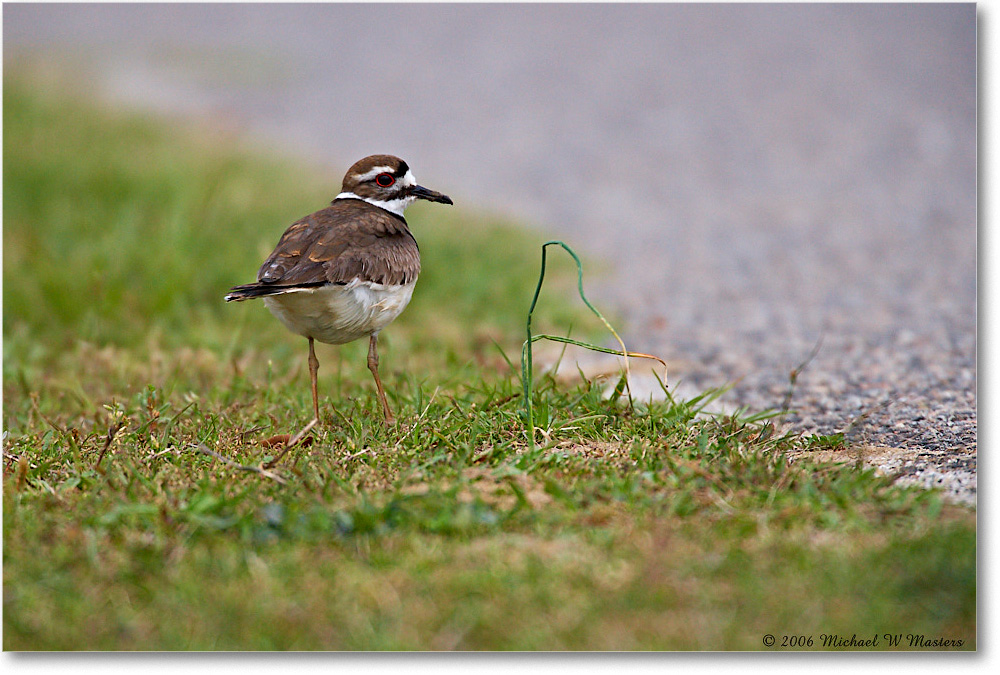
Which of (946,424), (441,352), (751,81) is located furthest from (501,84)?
(946,424)

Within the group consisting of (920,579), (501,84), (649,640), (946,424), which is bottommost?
(649,640)

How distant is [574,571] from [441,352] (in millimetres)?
3244

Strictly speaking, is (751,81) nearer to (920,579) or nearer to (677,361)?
(677,361)

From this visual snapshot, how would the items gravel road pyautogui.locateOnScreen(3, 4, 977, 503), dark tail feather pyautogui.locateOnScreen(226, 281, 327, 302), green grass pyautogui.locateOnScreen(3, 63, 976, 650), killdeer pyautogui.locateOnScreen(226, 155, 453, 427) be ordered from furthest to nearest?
gravel road pyautogui.locateOnScreen(3, 4, 977, 503)
killdeer pyautogui.locateOnScreen(226, 155, 453, 427)
dark tail feather pyautogui.locateOnScreen(226, 281, 327, 302)
green grass pyautogui.locateOnScreen(3, 63, 976, 650)

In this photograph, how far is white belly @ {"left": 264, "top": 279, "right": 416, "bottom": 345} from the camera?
4.34m

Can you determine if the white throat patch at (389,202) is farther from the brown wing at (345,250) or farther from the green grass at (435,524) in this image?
the green grass at (435,524)

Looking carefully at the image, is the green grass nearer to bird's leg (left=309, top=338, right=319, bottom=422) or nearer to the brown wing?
bird's leg (left=309, top=338, right=319, bottom=422)

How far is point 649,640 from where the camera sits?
10.3 feet

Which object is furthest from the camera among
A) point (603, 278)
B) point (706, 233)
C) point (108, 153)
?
point (108, 153)

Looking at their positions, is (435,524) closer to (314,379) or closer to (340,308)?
(340,308)

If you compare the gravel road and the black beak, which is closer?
the black beak

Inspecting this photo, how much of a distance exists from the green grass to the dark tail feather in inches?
24.3

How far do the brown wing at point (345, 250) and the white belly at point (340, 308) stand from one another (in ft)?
0.16

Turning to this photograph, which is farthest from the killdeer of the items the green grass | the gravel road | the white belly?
the gravel road
